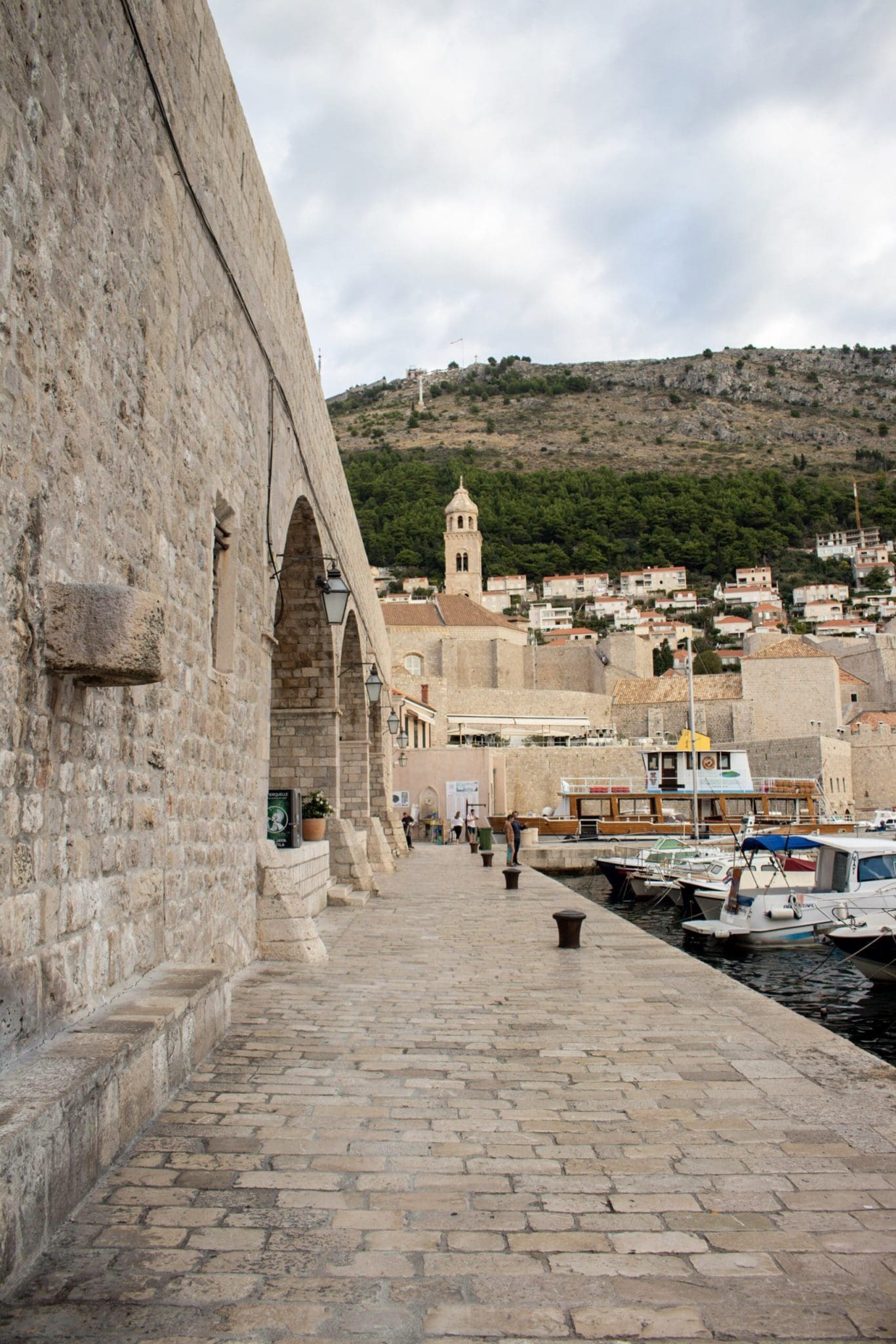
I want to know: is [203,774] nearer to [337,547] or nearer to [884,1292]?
[884,1292]

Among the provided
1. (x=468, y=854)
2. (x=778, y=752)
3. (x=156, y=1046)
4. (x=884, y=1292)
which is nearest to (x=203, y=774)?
(x=156, y=1046)

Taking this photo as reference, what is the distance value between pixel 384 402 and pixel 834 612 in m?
96.2

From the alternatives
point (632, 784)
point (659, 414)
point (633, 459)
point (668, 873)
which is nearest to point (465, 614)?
point (632, 784)

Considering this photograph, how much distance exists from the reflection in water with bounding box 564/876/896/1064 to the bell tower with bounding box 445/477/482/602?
212 ft

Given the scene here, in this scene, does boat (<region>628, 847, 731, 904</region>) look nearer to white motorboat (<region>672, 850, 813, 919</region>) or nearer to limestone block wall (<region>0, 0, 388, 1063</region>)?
white motorboat (<region>672, 850, 813, 919</region>)

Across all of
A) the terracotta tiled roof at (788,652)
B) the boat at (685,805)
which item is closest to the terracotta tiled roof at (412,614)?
the terracotta tiled roof at (788,652)

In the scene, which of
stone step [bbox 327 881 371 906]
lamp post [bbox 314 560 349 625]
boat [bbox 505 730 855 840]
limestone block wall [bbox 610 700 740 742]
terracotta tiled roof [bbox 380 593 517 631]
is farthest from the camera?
terracotta tiled roof [bbox 380 593 517 631]

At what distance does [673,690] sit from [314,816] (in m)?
47.4

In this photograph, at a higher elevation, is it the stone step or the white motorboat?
the stone step

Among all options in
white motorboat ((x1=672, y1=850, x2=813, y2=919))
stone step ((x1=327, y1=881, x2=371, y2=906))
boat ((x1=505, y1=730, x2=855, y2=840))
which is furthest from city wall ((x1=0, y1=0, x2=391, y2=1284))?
boat ((x1=505, y1=730, x2=855, y2=840))

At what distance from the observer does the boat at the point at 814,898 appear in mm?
14445

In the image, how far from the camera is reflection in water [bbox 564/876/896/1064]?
36.7 feet

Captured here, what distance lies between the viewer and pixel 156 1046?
3.60 metres

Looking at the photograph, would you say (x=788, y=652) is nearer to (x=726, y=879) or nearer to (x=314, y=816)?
(x=726, y=879)
